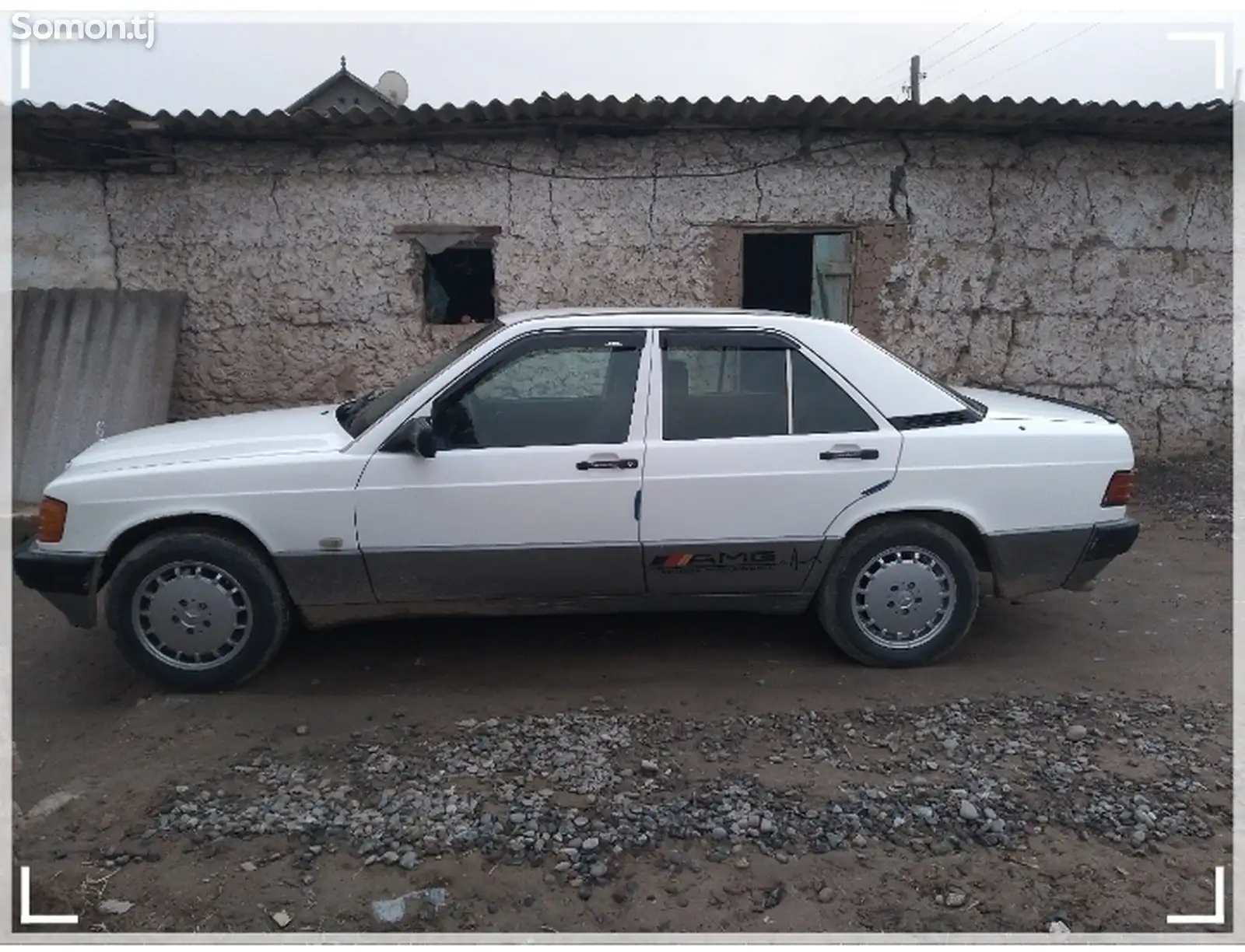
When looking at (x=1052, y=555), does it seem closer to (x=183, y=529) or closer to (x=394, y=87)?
(x=183, y=529)

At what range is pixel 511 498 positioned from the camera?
3924 millimetres

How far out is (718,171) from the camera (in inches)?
284

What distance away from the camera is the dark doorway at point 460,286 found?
7500mm

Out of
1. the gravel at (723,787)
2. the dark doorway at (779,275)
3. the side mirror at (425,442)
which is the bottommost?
the gravel at (723,787)

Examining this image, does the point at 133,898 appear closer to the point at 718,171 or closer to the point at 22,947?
the point at 22,947

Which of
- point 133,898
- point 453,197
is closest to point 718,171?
point 453,197

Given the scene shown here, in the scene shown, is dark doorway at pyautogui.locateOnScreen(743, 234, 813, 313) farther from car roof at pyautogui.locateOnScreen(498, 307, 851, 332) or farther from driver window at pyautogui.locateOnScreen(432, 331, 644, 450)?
driver window at pyautogui.locateOnScreen(432, 331, 644, 450)

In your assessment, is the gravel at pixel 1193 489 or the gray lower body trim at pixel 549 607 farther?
the gravel at pixel 1193 489

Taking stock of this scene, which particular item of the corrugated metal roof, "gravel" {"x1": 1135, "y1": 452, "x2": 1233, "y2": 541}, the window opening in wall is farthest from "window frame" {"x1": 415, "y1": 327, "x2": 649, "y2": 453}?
"gravel" {"x1": 1135, "y1": 452, "x2": 1233, "y2": 541}

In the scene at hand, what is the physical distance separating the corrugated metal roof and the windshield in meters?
2.95

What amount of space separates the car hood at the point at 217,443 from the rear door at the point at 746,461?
1404 mm

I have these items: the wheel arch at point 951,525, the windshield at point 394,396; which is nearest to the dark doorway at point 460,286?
Answer: the windshield at point 394,396

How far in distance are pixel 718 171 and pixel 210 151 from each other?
12.6 ft

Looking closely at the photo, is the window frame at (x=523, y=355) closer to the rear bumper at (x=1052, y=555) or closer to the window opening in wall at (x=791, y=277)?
the rear bumper at (x=1052, y=555)
